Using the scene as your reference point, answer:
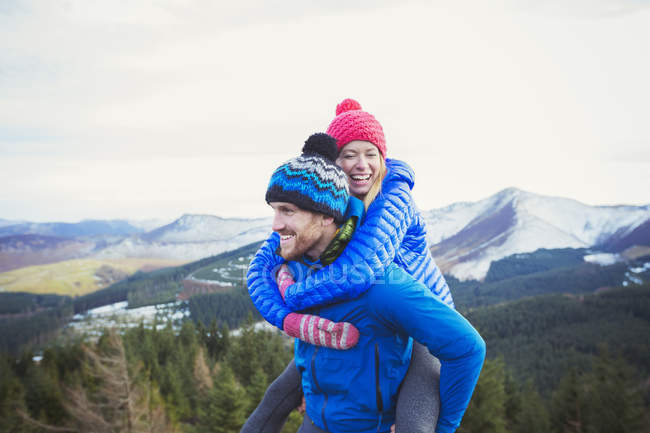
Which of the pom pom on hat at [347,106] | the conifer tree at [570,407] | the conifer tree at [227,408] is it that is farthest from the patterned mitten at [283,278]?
the conifer tree at [570,407]

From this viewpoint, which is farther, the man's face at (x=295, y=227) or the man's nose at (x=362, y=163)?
the man's nose at (x=362, y=163)

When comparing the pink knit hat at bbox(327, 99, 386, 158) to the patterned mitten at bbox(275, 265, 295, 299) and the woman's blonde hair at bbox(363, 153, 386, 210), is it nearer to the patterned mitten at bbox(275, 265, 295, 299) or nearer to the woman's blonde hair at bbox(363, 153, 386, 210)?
the woman's blonde hair at bbox(363, 153, 386, 210)

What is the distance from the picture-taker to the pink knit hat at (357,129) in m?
2.77

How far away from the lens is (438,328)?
6.12ft

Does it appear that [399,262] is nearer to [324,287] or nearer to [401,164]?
[324,287]

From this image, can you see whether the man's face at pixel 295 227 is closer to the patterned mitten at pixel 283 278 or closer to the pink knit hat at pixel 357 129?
the patterned mitten at pixel 283 278

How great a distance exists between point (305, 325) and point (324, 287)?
1.00 ft

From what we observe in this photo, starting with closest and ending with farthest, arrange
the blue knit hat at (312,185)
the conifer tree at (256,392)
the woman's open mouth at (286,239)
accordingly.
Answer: the blue knit hat at (312,185) → the woman's open mouth at (286,239) → the conifer tree at (256,392)

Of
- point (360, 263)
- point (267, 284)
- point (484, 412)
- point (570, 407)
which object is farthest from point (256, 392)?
point (360, 263)

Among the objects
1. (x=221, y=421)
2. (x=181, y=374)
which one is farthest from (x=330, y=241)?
(x=181, y=374)

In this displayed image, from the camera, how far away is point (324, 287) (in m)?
2.04

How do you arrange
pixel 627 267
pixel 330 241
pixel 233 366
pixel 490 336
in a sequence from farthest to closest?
pixel 627 267 < pixel 490 336 < pixel 233 366 < pixel 330 241

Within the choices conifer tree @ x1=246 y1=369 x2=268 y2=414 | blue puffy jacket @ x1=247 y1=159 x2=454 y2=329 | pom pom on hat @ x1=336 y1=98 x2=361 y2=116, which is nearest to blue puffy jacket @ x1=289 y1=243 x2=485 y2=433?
blue puffy jacket @ x1=247 y1=159 x2=454 y2=329

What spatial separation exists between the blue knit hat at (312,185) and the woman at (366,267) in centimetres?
22
